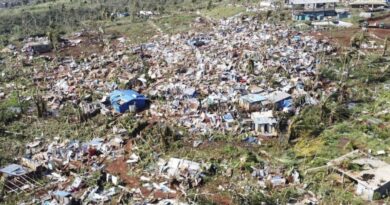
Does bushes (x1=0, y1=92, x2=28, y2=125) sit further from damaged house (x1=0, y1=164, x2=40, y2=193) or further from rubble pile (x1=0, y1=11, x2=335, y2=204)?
damaged house (x1=0, y1=164, x2=40, y2=193)

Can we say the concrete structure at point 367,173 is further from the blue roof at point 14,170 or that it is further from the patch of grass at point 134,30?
the patch of grass at point 134,30

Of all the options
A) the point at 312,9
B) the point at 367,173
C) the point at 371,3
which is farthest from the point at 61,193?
the point at 371,3

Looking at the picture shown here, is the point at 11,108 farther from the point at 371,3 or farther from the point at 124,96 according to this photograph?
the point at 371,3

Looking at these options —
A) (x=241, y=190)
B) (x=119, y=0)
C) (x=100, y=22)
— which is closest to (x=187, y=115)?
(x=241, y=190)

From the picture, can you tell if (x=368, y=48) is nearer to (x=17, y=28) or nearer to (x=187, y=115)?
(x=187, y=115)

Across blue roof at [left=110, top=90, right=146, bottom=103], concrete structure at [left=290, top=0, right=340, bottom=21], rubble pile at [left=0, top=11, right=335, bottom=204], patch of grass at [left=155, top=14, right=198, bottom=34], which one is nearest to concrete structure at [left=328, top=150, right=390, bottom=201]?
rubble pile at [left=0, top=11, right=335, bottom=204]

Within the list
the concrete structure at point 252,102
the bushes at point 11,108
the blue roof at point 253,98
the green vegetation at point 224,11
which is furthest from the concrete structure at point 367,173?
the green vegetation at point 224,11
